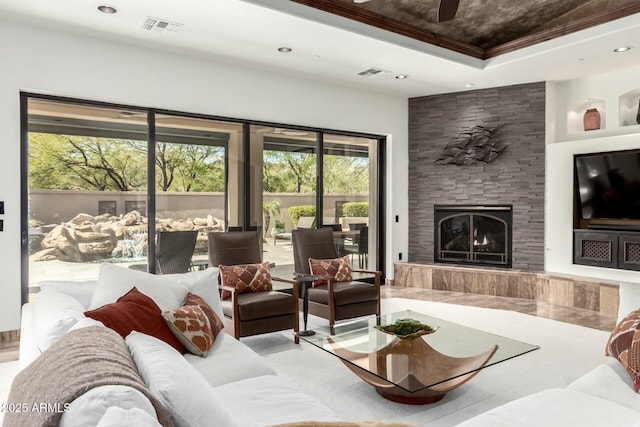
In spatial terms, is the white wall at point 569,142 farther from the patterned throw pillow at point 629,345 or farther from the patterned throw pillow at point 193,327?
the patterned throw pillow at point 193,327

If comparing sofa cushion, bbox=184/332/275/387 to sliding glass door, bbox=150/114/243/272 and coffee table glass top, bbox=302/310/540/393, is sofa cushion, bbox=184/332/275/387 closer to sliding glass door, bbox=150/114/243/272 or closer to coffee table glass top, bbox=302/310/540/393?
coffee table glass top, bbox=302/310/540/393

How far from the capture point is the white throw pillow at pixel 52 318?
63.1 inches

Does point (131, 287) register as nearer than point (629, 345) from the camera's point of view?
No

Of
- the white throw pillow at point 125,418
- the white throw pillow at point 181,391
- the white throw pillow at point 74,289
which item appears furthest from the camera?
the white throw pillow at point 74,289

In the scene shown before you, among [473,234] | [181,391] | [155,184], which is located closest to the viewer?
[181,391]

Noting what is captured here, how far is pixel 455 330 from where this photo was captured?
321 cm

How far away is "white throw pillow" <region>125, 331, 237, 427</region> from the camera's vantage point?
1.16 m

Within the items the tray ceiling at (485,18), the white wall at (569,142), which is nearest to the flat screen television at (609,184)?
the white wall at (569,142)

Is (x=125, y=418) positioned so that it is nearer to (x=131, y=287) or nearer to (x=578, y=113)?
(x=131, y=287)

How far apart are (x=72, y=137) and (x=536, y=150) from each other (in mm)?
5590

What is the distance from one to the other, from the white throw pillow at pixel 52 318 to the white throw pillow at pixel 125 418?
34.5 inches

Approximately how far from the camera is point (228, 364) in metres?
2.27

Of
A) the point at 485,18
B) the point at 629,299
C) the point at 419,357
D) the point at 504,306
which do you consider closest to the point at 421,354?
the point at 419,357

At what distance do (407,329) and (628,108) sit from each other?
183 inches
